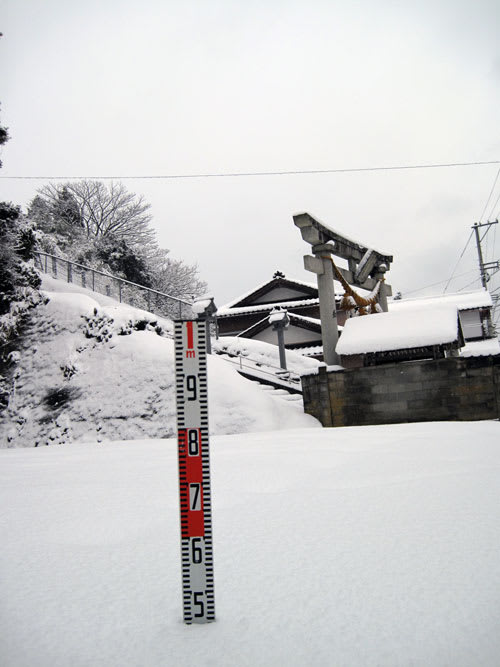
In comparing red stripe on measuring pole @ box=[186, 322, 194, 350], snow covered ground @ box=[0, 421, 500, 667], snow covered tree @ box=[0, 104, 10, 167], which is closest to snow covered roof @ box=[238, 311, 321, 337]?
snow covered tree @ box=[0, 104, 10, 167]

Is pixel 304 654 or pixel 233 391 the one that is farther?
pixel 233 391

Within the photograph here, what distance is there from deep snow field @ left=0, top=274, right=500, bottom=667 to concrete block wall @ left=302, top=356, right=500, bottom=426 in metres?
3.74

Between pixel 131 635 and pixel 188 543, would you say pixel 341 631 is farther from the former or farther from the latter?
pixel 131 635

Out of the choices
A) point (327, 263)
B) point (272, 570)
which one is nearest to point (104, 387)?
point (327, 263)

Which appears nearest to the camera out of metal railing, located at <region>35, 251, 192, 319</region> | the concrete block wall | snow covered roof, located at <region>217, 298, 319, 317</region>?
the concrete block wall

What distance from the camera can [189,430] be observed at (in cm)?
213

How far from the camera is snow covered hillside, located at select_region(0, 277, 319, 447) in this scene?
10609 mm

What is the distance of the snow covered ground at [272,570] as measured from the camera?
5.91 feet

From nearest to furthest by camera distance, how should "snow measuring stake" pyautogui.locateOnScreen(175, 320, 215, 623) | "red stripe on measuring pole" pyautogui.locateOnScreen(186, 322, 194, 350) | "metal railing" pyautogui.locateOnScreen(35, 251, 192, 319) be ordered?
"snow measuring stake" pyautogui.locateOnScreen(175, 320, 215, 623), "red stripe on measuring pole" pyautogui.locateOnScreen(186, 322, 194, 350), "metal railing" pyautogui.locateOnScreen(35, 251, 192, 319)

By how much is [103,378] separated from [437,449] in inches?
312

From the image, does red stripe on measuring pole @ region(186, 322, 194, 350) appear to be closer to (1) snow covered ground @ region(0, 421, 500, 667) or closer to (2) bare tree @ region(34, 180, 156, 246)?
(1) snow covered ground @ region(0, 421, 500, 667)

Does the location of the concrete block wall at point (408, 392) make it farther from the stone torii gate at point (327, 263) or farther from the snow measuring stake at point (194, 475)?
the snow measuring stake at point (194, 475)

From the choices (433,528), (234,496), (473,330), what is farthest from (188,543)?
(473,330)

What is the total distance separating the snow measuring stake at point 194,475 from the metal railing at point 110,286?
1858 cm
